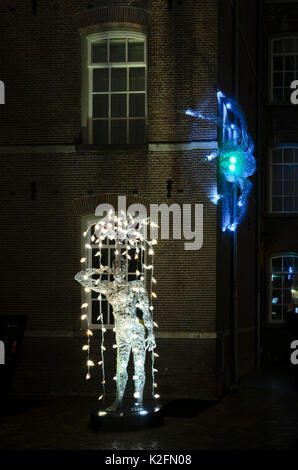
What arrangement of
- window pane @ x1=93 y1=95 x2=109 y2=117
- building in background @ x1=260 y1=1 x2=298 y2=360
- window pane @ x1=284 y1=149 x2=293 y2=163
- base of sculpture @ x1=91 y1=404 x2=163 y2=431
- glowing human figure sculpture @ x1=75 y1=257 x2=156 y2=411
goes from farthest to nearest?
window pane @ x1=284 y1=149 x2=293 y2=163 < building in background @ x1=260 y1=1 x2=298 y2=360 < window pane @ x1=93 y1=95 x2=109 y2=117 < glowing human figure sculpture @ x1=75 y1=257 x2=156 y2=411 < base of sculpture @ x1=91 y1=404 x2=163 y2=431

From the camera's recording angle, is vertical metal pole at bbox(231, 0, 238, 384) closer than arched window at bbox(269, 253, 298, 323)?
Yes

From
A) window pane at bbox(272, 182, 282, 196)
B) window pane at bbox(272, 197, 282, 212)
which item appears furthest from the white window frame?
window pane at bbox(272, 182, 282, 196)

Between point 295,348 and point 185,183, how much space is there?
322 inches

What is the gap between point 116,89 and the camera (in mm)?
16094

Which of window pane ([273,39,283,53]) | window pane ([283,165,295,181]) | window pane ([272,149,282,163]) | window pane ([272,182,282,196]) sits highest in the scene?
window pane ([273,39,283,53])

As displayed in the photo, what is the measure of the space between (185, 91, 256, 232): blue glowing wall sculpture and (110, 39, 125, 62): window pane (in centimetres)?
198

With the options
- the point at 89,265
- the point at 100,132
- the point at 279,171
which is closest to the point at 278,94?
the point at 279,171

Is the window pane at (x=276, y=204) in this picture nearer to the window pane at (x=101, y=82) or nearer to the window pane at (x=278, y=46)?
the window pane at (x=278, y=46)

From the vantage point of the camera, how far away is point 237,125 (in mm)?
17266

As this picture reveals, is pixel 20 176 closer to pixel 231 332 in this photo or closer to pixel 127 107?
pixel 127 107

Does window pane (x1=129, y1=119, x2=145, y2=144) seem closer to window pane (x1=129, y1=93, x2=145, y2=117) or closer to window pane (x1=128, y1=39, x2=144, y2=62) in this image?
window pane (x1=129, y1=93, x2=145, y2=117)

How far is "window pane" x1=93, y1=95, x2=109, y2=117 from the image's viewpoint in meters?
16.1

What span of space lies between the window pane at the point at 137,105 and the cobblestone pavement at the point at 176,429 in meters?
5.94
